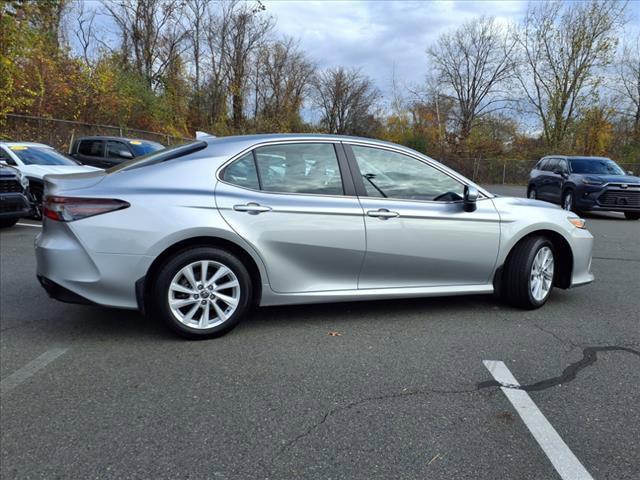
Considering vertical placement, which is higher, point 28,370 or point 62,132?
point 62,132

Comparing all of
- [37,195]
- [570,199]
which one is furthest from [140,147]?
[570,199]

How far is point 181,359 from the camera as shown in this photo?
11.5 feet

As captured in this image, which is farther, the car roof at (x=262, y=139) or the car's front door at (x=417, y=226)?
the car's front door at (x=417, y=226)

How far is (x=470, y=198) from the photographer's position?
4.36 meters

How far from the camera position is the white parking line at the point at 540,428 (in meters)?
2.31

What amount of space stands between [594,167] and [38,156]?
1478 centimetres

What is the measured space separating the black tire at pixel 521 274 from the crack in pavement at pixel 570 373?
0.89m

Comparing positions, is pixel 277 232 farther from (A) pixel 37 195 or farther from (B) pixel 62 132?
(B) pixel 62 132

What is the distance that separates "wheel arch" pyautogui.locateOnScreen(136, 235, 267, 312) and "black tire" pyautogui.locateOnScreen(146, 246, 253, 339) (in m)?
0.04

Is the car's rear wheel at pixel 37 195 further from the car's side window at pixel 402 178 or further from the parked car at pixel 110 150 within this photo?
the car's side window at pixel 402 178

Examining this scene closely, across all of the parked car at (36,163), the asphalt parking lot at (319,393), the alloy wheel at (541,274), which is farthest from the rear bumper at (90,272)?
the parked car at (36,163)

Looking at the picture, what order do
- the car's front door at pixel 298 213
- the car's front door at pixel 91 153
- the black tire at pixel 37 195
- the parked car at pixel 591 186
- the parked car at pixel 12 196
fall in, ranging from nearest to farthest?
1. the car's front door at pixel 298 213
2. the parked car at pixel 12 196
3. the black tire at pixel 37 195
4. the parked car at pixel 591 186
5. the car's front door at pixel 91 153

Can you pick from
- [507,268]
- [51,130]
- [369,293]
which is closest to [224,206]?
[369,293]

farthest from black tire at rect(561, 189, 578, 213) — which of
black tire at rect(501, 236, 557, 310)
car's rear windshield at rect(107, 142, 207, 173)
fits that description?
car's rear windshield at rect(107, 142, 207, 173)
